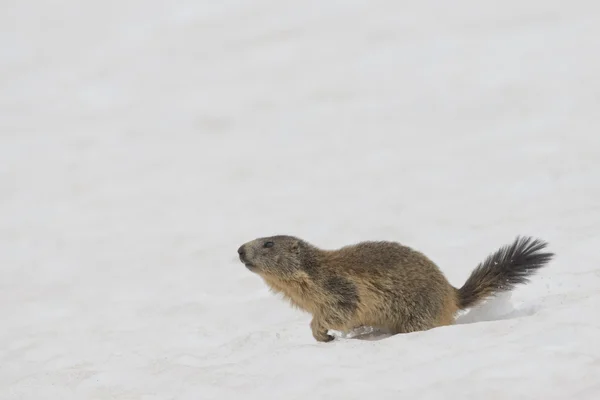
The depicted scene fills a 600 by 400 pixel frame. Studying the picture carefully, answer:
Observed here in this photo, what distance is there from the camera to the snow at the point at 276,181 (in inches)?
265

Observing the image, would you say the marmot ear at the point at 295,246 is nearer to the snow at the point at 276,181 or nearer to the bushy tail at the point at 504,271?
the snow at the point at 276,181

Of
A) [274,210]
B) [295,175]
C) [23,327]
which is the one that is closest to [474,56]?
[295,175]

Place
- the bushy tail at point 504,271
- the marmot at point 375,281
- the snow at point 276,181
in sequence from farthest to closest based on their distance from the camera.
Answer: the bushy tail at point 504,271
the marmot at point 375,281
the snow at point 276,181

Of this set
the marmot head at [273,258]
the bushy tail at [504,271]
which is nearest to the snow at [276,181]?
the bushy tail at [504,271]

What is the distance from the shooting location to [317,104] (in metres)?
19.0

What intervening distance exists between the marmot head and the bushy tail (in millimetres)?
1401

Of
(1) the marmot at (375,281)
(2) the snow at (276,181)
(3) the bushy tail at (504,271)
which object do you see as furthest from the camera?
(3) the bushy tail at (504,271)

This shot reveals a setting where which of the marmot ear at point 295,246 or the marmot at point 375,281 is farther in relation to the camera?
the marmot ear at point 295,246

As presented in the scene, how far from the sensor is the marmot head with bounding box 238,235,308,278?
7629mm

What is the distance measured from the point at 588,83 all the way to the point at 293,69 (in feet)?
21.4

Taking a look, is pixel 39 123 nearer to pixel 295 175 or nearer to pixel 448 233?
pixel 295 175

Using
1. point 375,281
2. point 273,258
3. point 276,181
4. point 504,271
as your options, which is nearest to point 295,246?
point 273,258

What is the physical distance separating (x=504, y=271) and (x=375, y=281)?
1.10 meters

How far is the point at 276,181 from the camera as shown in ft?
52.2
